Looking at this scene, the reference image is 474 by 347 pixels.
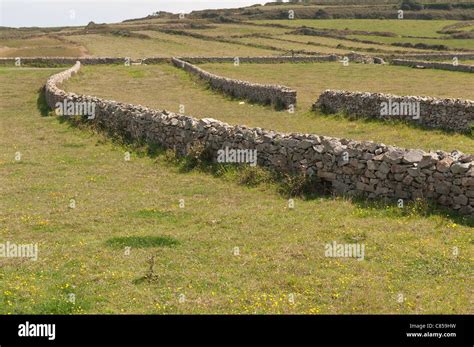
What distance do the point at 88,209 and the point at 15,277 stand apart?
3912mm

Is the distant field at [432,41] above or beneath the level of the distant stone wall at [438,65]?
above

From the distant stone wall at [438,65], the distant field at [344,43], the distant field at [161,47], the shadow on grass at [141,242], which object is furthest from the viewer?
the distant field at [344,43]

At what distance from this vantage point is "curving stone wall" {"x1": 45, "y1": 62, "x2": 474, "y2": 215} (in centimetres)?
1189

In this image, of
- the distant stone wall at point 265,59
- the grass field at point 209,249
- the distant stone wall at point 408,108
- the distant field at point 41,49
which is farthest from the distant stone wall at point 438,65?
the grass field at point 209,249

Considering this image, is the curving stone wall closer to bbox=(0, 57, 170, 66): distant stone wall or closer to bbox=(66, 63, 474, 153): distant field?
bbox=(66, 63, 474, 153): distant field

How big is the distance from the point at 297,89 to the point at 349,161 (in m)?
25.3

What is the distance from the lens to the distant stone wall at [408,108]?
74.2 ft

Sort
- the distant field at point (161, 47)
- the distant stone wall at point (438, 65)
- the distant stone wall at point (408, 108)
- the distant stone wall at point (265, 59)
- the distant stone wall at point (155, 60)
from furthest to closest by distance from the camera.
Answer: the distant field at point (161, 47) → the distant stone wall at point (265, 59) → the distant stone wall at point (155, 60) → the distant stone wall at point (438, 65) → the distant stone wall at point (408, 108)

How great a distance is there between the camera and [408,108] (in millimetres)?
24344

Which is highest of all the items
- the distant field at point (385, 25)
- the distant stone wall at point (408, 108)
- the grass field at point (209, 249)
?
the distant field at point (385, 25)

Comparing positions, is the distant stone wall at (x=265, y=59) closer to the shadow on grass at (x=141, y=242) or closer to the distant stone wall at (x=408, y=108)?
the distant stone wall at (x=408, y=108)

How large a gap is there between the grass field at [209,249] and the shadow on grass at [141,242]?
0.07 ft

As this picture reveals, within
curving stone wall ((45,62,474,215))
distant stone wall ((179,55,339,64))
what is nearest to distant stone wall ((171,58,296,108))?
curving stone wall ((45,62,474,215))

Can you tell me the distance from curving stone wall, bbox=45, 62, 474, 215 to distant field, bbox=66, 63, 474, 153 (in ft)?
21.7
